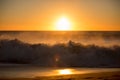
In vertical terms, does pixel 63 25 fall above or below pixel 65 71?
above

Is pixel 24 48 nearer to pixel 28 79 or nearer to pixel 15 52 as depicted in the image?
pixel 15 52

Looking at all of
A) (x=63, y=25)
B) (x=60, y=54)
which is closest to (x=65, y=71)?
(x=60, y=54)

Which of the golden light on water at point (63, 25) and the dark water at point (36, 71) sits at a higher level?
the golden light on water at point (63, 25)

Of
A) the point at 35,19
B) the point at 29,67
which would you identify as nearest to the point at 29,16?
the point at 35,19

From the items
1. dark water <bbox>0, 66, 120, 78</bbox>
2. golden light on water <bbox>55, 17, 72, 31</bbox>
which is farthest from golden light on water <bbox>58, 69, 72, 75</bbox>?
golden light on water <bbox>55, 17, 72, 31</bbox>

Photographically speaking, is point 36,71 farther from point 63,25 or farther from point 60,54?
point 63,25

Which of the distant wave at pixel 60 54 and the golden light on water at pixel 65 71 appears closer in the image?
the golden light on water at pixel 65 71

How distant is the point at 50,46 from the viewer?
423 centimetres

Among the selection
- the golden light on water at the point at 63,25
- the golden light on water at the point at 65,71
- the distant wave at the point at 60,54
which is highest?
the golden light on water at the point at 63,25

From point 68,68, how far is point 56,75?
37 centimetres

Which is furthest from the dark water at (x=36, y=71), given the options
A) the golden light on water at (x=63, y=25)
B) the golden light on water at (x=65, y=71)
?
the golden light on water at (x=63, y=25)

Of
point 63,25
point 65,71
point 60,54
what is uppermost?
point 63,25

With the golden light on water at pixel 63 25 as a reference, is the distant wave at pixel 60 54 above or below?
below

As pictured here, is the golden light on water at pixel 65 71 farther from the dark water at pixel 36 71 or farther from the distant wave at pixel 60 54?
the distant wave at pixel 60 54
